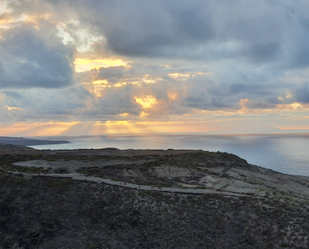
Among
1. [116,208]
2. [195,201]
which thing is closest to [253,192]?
[195,201]

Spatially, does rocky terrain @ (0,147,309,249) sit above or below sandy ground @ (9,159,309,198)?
below

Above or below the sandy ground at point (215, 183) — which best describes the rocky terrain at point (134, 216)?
below

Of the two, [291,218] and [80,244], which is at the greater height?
[291,218]

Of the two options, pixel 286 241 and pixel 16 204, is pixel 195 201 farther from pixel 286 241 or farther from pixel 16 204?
pixel 16 204

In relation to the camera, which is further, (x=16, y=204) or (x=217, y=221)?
(x=16, y=204)

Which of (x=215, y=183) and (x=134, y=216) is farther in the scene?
(x=215, y=183)

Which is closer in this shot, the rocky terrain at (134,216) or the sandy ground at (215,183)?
the rocky terrain at (134,216)

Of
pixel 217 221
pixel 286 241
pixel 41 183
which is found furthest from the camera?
pixel 41 183

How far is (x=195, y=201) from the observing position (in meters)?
34.6

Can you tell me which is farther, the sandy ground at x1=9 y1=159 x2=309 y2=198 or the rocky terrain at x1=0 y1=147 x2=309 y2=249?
the sandy ground at x1=9 y1=159 x2=309 y2=198

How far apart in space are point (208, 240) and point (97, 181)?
17483 mm

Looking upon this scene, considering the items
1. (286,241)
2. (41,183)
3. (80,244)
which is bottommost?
(80,244)

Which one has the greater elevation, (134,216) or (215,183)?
(215,183)

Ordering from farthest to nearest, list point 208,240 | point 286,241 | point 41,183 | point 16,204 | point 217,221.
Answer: point 41,183, point 16,204, point 217,221, point 208,240, point 286,241
